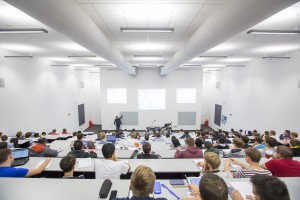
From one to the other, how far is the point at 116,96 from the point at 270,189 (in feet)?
35.0

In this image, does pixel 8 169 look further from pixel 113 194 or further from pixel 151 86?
pixel 151 86

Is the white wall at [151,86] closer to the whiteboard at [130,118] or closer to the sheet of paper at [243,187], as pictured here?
the whiteboard at [130,118]

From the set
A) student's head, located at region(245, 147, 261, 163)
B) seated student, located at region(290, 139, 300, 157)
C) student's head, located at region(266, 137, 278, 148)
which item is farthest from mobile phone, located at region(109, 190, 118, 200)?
seated student, located at region(290, 139, 300, 157)

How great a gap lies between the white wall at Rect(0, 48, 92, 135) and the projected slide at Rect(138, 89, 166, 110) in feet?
14.8

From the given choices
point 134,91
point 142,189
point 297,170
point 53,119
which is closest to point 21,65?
point 53,119

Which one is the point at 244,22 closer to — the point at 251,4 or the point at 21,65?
the point at 251,4

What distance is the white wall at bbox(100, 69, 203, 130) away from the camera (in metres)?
11.2

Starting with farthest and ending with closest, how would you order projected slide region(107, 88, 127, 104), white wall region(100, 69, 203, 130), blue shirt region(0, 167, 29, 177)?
projected slide region(107, 88, 127, 104) → white wall region(100, 69, 203, 130) → blue shirt region(0, 167, 29, 177)

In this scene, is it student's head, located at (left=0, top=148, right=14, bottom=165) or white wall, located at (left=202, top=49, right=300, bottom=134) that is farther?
white wall, located at (left=202, top=49, right=300, bottom=134)

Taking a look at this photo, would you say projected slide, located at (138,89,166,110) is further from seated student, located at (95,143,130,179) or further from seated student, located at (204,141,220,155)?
seated student, located at (95,143,130,179)

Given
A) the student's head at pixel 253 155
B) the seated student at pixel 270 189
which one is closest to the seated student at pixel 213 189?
the seated student at pixel 270 189

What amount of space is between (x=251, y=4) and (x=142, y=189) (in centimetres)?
219

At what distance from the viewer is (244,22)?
81.8 inches

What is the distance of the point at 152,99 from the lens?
11422mm
